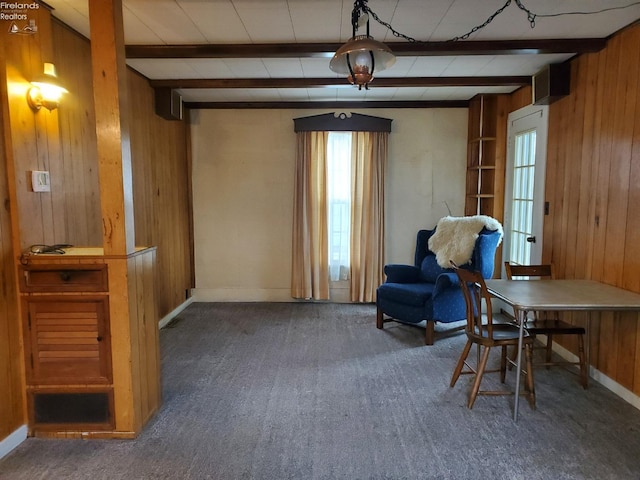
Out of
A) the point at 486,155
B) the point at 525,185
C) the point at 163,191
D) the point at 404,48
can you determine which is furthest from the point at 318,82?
the point at 525,185

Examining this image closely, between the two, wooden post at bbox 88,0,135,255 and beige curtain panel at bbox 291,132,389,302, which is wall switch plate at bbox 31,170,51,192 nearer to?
wooden post at bbox 88,0,135,255

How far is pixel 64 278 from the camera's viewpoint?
223cm

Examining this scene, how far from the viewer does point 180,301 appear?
4.92 meters

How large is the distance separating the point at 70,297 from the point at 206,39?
1.98m

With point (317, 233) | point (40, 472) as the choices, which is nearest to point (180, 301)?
point (317, 233)

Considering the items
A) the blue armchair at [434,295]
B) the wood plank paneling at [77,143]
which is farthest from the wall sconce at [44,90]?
the blue armchair at [434,295]

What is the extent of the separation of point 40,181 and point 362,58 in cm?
192

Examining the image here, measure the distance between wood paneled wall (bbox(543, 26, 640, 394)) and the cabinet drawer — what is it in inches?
128

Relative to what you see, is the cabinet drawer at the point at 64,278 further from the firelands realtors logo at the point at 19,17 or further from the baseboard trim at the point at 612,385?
the baseboard trim at the point at 612,385

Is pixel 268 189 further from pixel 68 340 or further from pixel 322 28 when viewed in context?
pixel 68 340

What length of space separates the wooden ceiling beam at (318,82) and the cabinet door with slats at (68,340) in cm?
258

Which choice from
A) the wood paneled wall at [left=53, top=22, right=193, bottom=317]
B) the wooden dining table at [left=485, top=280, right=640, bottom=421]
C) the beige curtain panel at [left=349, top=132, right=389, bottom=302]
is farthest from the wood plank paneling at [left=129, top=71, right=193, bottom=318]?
the wooden dining table at [left=485, top=280, right=640, bottom=421]

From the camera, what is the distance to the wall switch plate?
233cm

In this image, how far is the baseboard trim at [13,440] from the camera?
2160 mm
